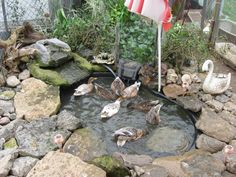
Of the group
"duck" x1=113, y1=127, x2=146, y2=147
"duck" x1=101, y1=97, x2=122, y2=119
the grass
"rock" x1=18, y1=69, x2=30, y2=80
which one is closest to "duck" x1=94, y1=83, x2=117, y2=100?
"duck" x1=101, y1=97, x2=122, y2=119

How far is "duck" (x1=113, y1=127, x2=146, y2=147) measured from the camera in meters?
3.29

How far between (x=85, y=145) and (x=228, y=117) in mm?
1519

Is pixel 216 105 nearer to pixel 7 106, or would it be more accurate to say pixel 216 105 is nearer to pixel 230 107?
pixel 230 107

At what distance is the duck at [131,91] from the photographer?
3.97 m

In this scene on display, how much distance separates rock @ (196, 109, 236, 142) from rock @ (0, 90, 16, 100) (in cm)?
198

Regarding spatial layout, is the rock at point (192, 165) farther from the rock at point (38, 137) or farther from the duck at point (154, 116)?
the rock at point (38, 137)

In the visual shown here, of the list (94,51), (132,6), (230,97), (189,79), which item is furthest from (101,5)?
(230,97)

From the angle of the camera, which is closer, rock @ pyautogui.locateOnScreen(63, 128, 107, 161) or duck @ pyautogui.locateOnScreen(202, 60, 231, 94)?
rock @ pyautogui.locateOnScreen(63, 128, 107, 161)

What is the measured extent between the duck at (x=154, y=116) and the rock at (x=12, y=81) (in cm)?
154

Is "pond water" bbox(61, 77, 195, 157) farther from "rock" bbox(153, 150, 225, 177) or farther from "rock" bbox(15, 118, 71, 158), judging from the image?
"rock" bbox(15, 118, 71, 158)

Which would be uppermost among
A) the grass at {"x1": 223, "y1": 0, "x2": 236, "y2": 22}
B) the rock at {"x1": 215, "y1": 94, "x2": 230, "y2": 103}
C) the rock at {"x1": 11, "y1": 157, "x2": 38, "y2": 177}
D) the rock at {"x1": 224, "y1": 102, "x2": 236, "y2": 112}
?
the grass at {"x1": 223, "y1": 0, "x2": 236, "y2": 22}

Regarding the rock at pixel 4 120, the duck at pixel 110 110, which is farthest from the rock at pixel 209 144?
the rock at pixel 4 120

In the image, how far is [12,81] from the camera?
158 inches

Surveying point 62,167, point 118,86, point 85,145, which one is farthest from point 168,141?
point 62,167
